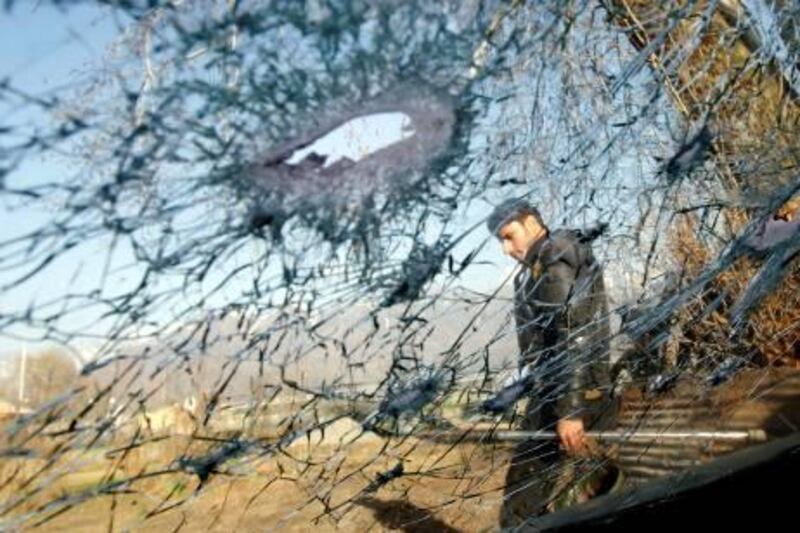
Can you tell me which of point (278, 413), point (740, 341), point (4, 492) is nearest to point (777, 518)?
point (740, 341)

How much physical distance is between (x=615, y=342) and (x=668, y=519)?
0.48 meters

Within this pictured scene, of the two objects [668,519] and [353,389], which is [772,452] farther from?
[353,389]

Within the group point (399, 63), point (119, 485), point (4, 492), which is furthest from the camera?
point (399, 63)

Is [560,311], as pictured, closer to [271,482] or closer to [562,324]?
[562,324]

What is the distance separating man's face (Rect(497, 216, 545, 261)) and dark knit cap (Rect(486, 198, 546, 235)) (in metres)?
0.01

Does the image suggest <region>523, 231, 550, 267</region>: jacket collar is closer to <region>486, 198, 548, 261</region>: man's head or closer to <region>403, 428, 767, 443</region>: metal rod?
<region>486, 198, 548, 261</region>: man's head

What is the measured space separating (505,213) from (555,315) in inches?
12.3

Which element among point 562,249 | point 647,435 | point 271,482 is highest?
point 562,249

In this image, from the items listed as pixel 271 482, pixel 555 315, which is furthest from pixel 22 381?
pixel 555 315

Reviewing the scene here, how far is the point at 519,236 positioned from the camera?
1.62m

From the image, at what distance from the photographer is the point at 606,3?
5.25ft

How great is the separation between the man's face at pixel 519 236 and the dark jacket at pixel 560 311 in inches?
1.5

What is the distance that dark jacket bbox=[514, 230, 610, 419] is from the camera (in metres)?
1.67

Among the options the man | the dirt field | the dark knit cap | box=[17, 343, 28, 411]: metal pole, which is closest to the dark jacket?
the man
